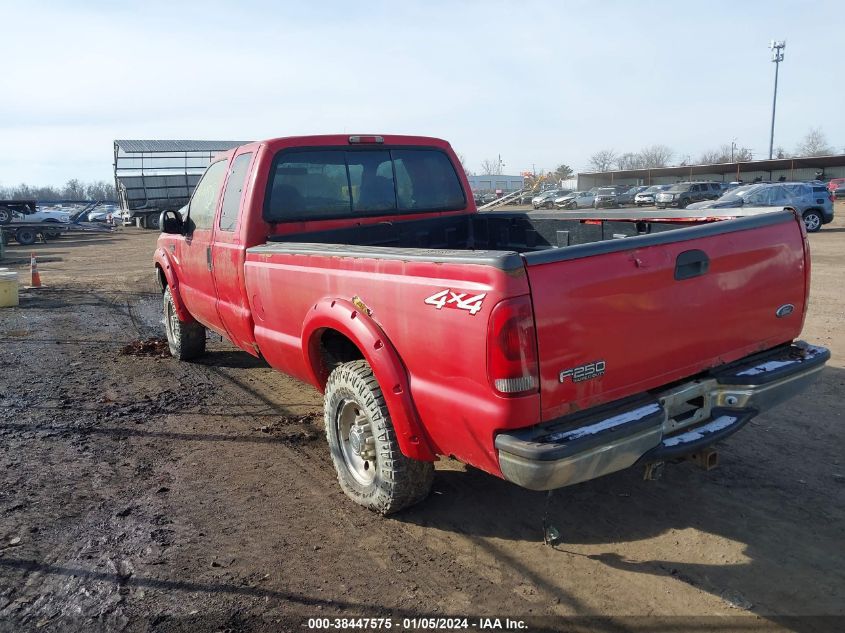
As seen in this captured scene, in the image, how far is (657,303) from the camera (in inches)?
122

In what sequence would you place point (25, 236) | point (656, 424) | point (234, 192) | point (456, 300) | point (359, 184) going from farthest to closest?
point (25, 236)
point (359, 184)
point (234, 192)
point (656, 424)
point (456, 300)

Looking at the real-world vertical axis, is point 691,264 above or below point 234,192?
below

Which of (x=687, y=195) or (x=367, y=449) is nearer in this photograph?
(x=367, y=449)

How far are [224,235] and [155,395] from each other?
198 cm

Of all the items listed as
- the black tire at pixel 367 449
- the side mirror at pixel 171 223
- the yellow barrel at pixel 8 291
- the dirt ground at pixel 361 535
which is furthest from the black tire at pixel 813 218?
the black tire at pixel 367 449

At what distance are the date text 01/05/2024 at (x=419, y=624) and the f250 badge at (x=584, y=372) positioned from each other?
1.09 metres

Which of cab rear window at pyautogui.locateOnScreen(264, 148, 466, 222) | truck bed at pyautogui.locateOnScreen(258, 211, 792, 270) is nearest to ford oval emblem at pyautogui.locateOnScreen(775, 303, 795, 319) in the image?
truck bed at pyautogui.locateOnScreen(258, 211, 792, 270)

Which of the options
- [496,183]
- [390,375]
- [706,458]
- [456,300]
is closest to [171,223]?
[390,375]

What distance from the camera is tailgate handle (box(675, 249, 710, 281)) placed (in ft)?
10.3

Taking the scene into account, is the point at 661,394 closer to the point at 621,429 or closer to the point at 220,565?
the point at 621,429

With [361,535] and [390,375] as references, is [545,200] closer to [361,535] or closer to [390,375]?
[361,535]

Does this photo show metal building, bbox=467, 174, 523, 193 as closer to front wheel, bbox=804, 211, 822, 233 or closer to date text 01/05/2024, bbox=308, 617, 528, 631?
front wheel, bbox=804, 211, 822, 233

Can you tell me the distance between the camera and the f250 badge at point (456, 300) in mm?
2793

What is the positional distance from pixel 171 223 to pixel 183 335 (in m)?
1.52
